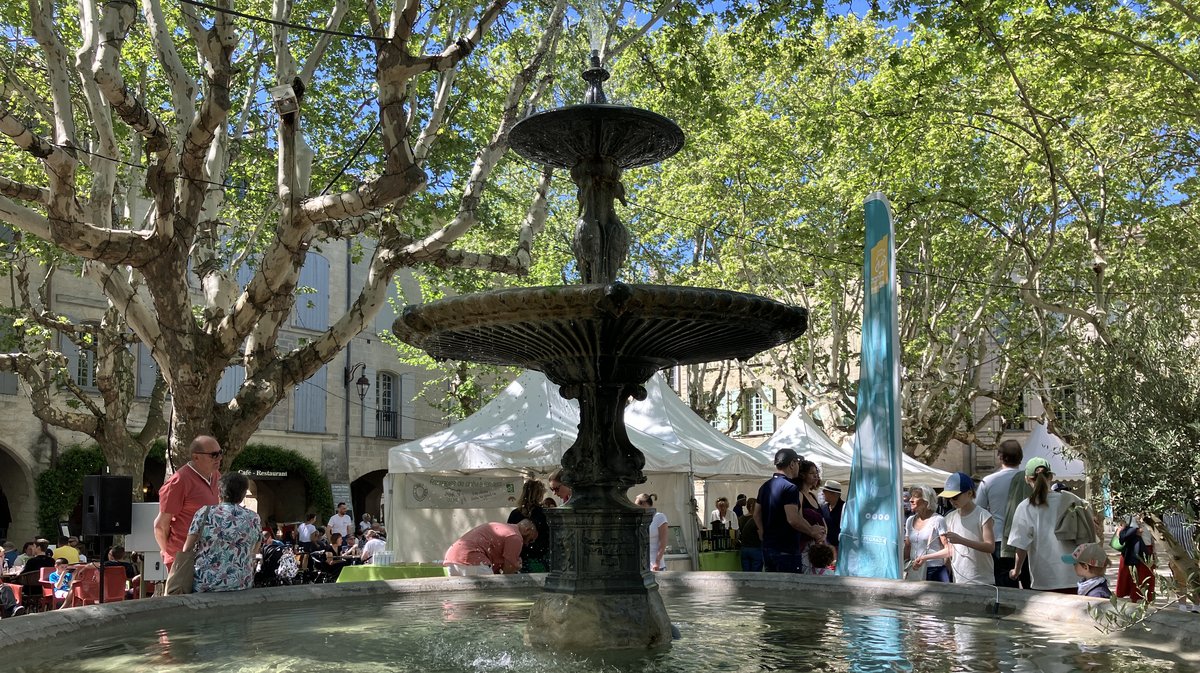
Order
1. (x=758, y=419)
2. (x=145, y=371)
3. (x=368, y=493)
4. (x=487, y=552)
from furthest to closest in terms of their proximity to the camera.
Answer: (x=758, y=419) → (x=368, y=493) → (x=145, y=371) → (x=487, y=552)

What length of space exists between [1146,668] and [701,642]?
6.85ft

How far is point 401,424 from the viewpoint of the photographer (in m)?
34.8

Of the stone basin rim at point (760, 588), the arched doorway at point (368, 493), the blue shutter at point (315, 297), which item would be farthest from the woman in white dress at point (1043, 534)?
the arched doorway at point (368, 493)

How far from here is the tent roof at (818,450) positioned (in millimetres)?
16156

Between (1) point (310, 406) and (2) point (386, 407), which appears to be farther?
(2) point (386, 407)

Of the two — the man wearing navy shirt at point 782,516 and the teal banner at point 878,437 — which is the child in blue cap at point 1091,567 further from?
the man wearing navy shirt at point 782,516

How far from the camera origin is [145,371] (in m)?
26.0

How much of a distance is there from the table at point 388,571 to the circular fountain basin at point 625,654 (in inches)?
76.7

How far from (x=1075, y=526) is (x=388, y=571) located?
5.67 meters

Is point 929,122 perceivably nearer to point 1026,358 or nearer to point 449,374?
point 1026,358

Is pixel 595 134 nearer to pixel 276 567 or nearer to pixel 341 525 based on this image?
pixel 276 567

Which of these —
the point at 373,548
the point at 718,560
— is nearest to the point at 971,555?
the point at 718,560

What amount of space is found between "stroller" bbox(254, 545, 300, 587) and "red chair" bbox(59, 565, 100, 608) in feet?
4.11

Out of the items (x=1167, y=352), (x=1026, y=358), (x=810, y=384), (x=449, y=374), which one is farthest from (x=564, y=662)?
(x=449, y=374)
